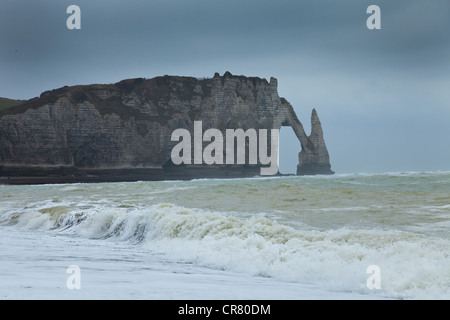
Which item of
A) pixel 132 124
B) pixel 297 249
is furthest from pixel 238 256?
pixel 132 124

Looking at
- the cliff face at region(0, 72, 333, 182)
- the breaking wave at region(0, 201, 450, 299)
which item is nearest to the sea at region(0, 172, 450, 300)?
the breaking wave at region(0, 201, 450, 299)

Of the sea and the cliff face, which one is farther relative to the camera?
the cliff face

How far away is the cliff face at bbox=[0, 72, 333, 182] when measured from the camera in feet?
313

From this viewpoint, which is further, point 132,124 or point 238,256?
point 132,124

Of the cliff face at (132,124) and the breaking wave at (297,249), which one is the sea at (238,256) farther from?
the cliff face at (132,124)

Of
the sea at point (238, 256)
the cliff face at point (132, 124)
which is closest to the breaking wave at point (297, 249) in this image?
the sea at point (238, 256)

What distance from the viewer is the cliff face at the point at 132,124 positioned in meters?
95.4

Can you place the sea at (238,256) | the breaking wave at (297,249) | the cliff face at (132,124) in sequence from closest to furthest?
the sea at (238,256), the breaking wave at (297,249), the cliff face at (132,124)

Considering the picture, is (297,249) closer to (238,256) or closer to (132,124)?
(238,256)

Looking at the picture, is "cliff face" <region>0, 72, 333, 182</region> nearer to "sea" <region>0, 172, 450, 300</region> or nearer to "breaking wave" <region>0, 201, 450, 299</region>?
"sea" <region>0, 172, 450, 300</region>

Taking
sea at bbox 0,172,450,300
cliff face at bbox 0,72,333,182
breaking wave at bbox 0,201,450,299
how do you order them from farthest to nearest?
cliff face at bbox 0,72,333,182, breaking wave at bbox 0,201,450,299, sea at bbox 0,172,450,300

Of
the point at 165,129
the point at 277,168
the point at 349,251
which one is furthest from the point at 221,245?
the point at 277,168

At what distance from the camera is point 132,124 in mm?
106375

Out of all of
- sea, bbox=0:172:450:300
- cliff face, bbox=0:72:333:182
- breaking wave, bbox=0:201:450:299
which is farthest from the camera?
cliff face, bbox=0:72:333:182
